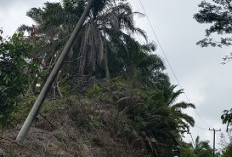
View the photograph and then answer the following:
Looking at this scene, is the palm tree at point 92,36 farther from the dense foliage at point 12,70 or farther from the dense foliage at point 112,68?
the dense foliage at point 12,70

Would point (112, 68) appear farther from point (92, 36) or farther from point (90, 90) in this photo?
point (90, 90)

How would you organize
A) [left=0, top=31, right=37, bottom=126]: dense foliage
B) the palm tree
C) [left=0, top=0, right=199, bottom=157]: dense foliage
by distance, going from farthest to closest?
the palm tree, [left=0, top=0, right=199, bottom=157]: dense foliage, [left=0, top=31, right=37, bottom=126]: dense foliage

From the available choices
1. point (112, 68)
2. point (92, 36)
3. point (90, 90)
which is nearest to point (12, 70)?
point (90, 90)

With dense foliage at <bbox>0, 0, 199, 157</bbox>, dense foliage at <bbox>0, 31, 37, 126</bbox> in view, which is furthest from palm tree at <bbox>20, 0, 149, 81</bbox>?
dense foliage at <bbox>0, 31, 37, 126</bbox>

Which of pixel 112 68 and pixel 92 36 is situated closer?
pixel 92 36

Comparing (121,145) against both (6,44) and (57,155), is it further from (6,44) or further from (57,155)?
(6,44)

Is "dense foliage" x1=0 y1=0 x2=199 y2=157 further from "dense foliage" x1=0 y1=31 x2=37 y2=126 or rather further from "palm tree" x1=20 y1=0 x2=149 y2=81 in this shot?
"dense foliage" x1=0 y1=31 x2=37 y2=126

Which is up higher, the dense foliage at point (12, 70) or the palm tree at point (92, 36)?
the palm tree at point (92, 36)

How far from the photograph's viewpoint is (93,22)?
22.0m

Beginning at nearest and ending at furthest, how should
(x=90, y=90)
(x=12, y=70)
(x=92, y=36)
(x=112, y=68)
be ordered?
(x=12, y=70), (x=90, y=90), (x=92, y=36), (x=112, y=68)

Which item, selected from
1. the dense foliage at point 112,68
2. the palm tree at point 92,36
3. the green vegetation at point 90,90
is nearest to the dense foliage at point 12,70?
the green vegetation at point 90,90

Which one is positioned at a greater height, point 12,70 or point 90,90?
point 90,90

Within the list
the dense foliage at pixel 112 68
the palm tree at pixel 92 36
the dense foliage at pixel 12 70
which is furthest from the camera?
the palm tree at pixel 92 36

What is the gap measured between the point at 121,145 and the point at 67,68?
6.30 metres
